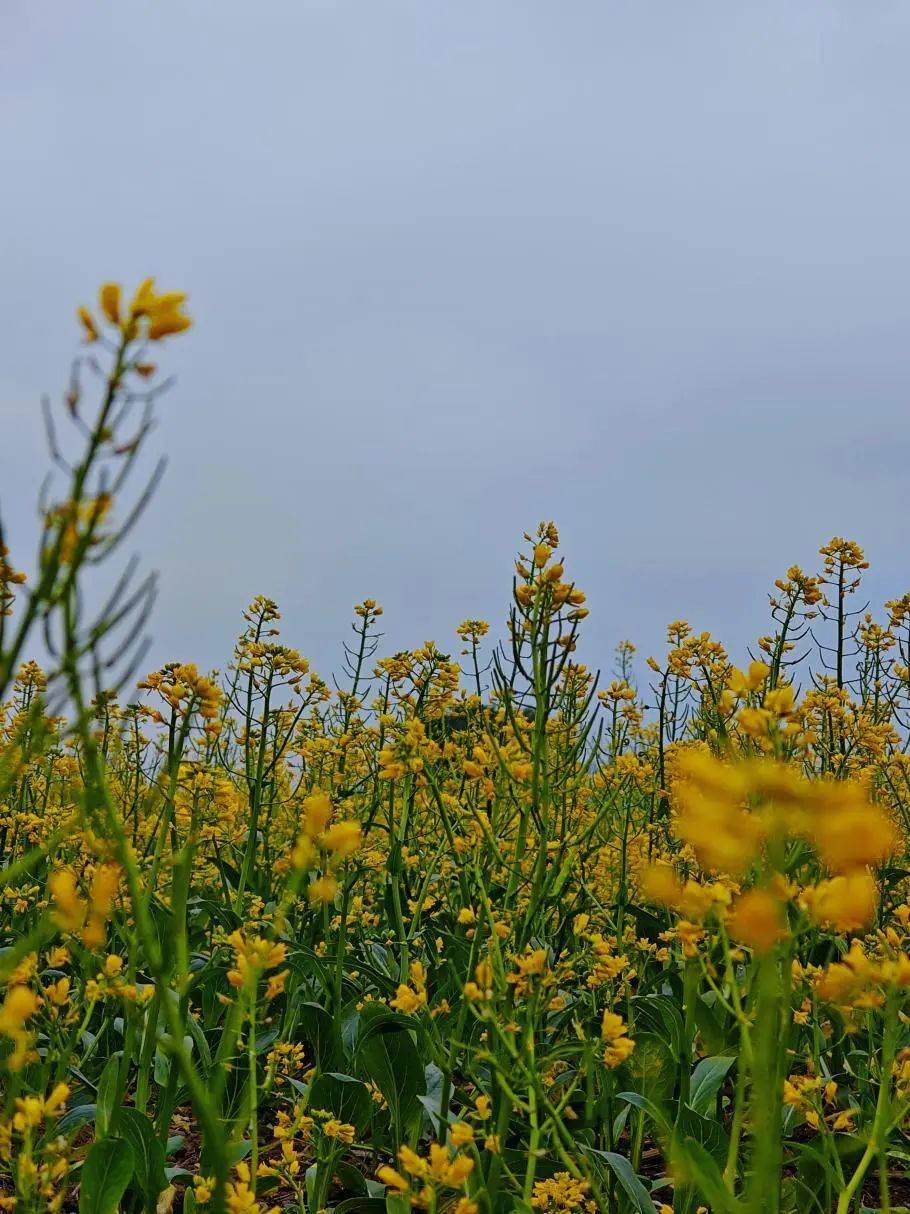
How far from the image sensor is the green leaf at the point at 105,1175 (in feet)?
8.46

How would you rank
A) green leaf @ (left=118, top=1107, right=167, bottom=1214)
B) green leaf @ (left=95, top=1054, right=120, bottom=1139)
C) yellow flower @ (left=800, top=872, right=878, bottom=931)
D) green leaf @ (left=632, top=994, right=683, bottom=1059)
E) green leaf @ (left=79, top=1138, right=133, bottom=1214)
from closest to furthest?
yellow flower @ (left=800, top=872, right=878, bottom=931), green leaf @ (left=79, top=1138, right=133, bottom=1214), green leaf @ (left=118, top=1107, right=167, bottom=1214), green leaf @ (left=95, top=1054, right=120, bottom=1139), green leaf @ (left=632, top=994, right=683, bottom=1059)

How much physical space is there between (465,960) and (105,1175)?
1541mm

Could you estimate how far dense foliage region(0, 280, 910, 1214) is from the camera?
1297 millimetres

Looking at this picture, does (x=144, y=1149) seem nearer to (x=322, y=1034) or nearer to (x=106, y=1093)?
(x=106, y=1093)

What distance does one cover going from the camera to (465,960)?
3855 mm

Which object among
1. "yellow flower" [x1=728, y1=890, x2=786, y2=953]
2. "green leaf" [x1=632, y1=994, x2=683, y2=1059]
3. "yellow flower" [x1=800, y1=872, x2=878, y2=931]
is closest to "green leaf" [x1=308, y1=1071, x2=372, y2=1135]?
"green leaf" [x1=632, y1=994, x2=683, y2=1059]

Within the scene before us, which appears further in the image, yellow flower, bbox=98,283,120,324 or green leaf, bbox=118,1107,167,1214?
green leaf, bbox=118,1107,167,1214

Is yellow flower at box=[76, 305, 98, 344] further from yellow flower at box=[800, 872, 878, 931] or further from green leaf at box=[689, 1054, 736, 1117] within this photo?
green leaf at box=[689, 1054, 736, 1117]

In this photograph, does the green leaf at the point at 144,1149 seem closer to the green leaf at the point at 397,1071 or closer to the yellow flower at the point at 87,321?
the green leaf at the point at 397,1071

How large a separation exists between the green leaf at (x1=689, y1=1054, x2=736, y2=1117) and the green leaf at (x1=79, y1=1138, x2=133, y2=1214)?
162 centimetres

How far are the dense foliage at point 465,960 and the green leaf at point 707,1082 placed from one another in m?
0.01

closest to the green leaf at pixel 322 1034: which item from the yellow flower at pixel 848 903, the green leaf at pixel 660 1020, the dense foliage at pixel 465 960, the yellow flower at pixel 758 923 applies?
the dense foliage at pixel 465 960

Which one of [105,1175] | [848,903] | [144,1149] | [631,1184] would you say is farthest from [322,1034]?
[848,903]

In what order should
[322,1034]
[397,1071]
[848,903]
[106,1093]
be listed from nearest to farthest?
1. [848,903]
2. [106,1093]
3. [397,1071]
4. [322,1034]
